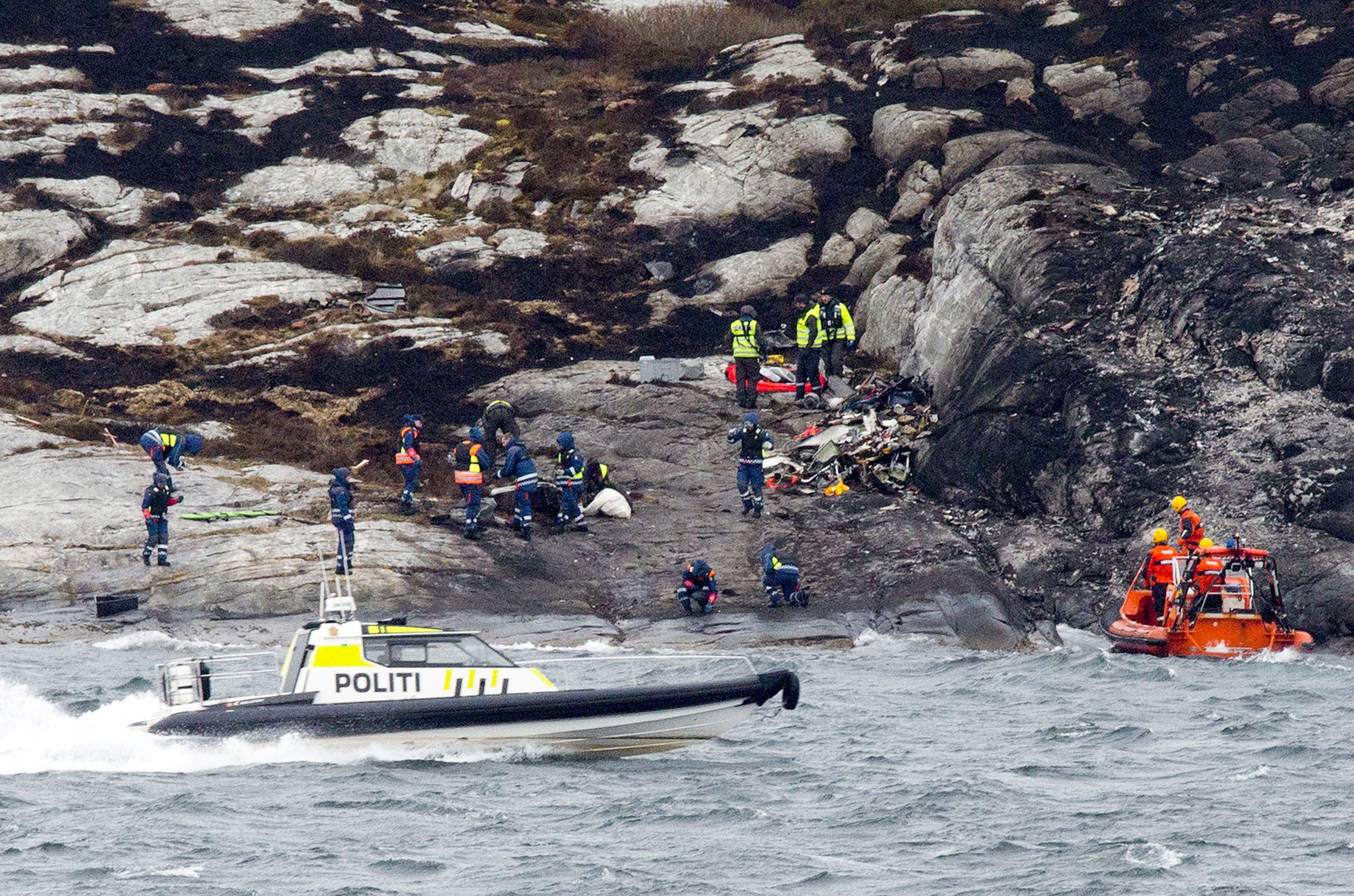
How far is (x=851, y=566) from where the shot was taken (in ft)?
94.7

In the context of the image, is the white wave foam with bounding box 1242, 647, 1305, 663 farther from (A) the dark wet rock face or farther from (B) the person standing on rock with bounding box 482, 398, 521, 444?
(B) the person standing on rock with bounding box 482, 398, 521, 444

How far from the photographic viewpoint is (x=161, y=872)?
13.7m

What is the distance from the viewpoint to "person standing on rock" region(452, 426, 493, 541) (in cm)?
2911

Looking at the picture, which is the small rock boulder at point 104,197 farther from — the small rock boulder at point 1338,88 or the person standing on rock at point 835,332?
the small rock boulder at point 1338,88

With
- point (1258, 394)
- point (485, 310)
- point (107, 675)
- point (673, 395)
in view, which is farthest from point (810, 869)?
point (485, 310)

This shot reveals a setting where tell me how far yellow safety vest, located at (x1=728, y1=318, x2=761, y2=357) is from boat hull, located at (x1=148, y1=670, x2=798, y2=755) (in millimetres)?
19037

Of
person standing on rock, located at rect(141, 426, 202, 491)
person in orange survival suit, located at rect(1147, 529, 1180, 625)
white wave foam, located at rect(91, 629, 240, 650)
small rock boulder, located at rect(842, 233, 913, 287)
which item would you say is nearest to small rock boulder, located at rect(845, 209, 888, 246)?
small rock boulder, located at rect(842, 233, 913, 287)

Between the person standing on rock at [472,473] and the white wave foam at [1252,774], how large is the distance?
16172mm

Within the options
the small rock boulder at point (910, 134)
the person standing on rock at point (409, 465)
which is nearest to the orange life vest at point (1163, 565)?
the person standing on rock at point (409, 465)

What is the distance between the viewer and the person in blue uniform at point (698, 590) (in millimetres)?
27219

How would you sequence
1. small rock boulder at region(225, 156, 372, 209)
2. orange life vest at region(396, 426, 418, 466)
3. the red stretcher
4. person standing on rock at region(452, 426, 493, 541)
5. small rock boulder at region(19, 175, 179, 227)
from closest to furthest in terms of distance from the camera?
person standing on rock at region(452, 426, 493, 541), orange life vest at region(396, 426, 418, 466), the red stretcher, small rock boulder at region(19, 175, 179, 227), small rock boulder at region(225, 156, 372, 209)

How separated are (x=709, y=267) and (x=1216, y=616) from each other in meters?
23.0

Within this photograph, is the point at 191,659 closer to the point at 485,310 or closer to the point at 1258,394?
the point at 1258,394

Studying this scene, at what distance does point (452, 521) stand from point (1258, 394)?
16593 mm
